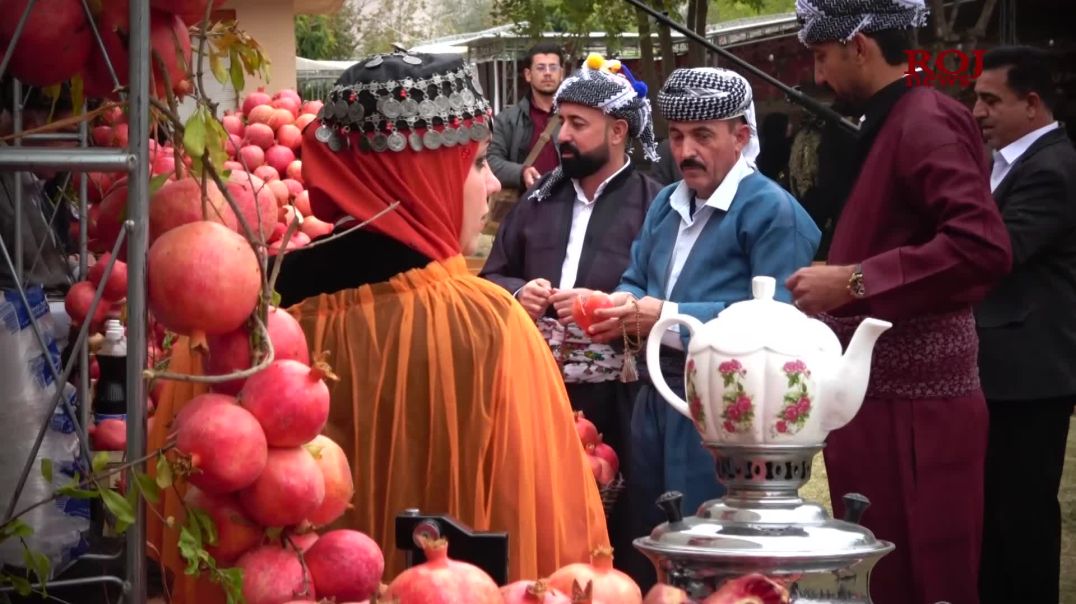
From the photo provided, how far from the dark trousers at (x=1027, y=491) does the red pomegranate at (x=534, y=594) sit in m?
3.60

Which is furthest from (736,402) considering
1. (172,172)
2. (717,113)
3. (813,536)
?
(717,113)

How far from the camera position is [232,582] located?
168 centimetres

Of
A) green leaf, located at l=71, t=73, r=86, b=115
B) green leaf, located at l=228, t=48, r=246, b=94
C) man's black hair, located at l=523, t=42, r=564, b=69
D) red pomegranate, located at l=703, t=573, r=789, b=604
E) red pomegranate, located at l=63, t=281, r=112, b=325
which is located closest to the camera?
red pomegranate, located at l=703, t=573, r=789, b=604

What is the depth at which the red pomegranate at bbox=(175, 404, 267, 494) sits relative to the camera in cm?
169

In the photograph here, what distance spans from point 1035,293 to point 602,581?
143 inches

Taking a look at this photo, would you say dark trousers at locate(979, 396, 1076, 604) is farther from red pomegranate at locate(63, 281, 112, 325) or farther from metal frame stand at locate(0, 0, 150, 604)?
metal frame stand at locate(0, 0, 150, 604)

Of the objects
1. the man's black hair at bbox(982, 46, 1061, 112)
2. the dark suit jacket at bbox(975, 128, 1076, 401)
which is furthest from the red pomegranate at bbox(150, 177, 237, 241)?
the man's black hair at bbox(982, 46, 1061, 112)

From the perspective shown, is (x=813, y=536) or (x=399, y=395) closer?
(x=813, y=536)

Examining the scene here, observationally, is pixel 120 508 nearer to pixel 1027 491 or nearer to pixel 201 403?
pixel 201 403

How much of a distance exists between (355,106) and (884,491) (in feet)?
5.16

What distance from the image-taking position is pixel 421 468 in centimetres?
284

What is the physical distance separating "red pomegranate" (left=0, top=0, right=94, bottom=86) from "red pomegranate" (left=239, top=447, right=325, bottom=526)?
54cm

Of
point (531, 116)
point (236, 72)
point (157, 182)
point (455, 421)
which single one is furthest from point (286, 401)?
point (531, 116)

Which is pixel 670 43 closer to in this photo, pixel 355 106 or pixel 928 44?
pixel 928 44
